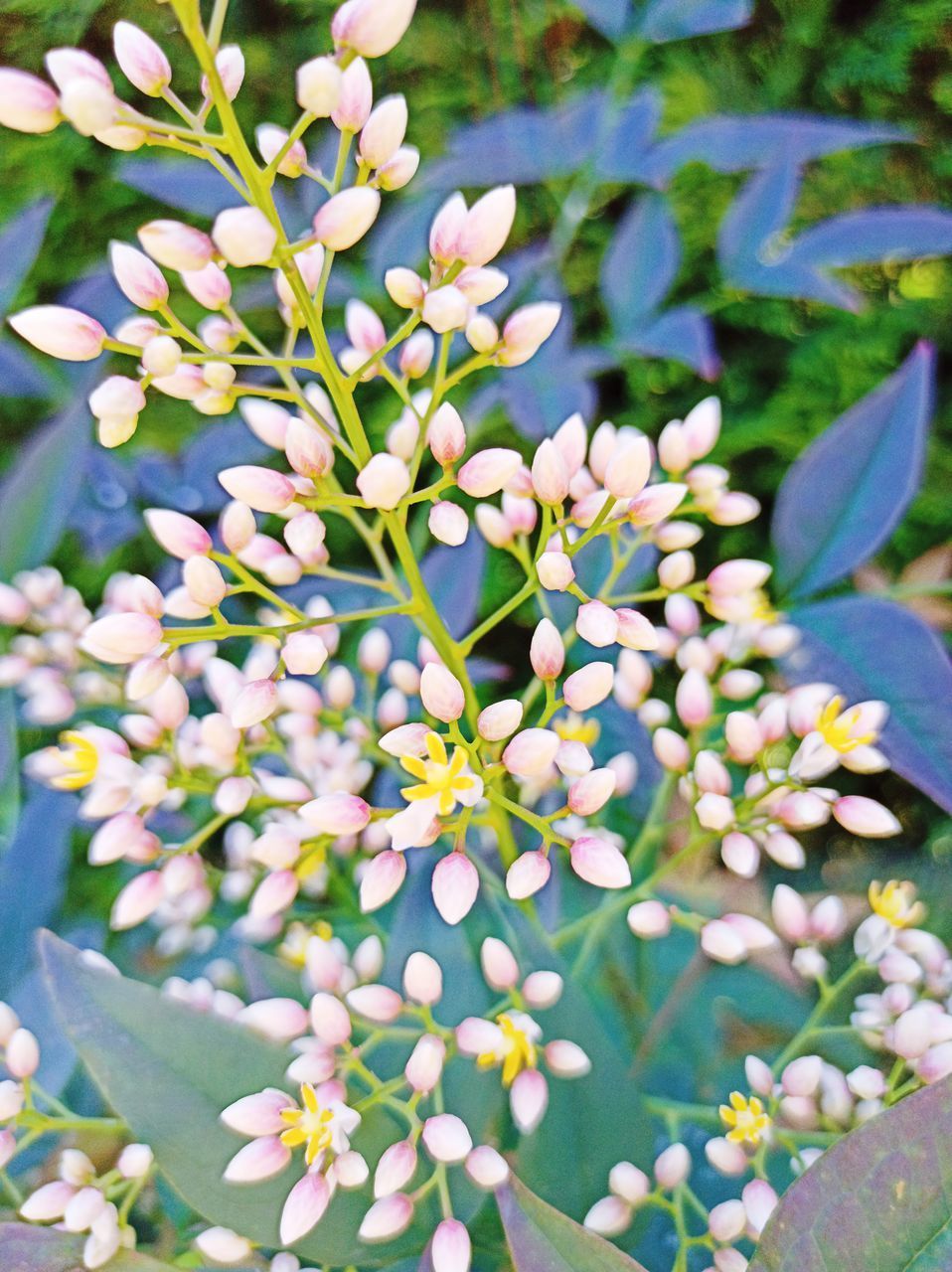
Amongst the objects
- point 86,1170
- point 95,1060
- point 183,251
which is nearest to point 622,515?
point 183,251

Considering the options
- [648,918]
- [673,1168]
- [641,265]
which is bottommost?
[673,1168]

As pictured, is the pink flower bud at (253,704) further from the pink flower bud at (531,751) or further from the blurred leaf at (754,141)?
the blurred leaf at (754,141)

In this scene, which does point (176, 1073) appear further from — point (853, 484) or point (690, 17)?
point (690, 17)

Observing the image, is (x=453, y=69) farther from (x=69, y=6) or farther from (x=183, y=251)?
(x=183, y=251)

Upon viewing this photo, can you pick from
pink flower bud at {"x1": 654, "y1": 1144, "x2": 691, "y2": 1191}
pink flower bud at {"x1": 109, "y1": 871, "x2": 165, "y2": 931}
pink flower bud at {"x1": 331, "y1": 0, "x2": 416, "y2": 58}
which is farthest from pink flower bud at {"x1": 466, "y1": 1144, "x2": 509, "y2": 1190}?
pink flower bud at {"x1": 331, "y1": 0, "x2": 416, "y2": 58}

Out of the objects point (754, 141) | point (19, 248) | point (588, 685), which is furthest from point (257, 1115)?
point (754, 141)

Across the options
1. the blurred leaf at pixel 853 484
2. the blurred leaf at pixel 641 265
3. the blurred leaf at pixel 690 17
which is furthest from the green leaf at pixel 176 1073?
the blurred leaf at pixel 690 17
